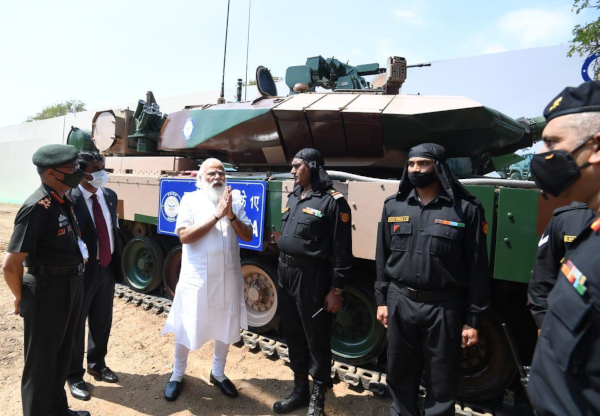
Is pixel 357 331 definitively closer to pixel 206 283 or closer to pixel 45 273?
pixel 206 283

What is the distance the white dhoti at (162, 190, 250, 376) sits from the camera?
10.0 ft

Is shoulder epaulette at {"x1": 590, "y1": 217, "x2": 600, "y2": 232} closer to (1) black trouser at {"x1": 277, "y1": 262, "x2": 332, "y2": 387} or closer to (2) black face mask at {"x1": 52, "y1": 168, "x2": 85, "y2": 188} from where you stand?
(1) black trouser at {"x1": 277, "y1": 262, "x2": 332, "y2": 387}

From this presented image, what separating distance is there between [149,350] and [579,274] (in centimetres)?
412

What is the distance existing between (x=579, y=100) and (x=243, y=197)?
3.38 metres

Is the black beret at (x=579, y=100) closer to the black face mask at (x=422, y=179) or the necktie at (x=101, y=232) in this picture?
the black face mask at (x=422, y=179)

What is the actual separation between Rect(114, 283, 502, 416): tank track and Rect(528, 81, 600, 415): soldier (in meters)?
2.23

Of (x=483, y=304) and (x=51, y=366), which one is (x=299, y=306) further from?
(x=51, y=366)

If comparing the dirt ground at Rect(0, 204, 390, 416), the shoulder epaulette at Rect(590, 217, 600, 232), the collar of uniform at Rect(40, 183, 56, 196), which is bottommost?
the dirt ground at Rect(0, 204, 390, 416)

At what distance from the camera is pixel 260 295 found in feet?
14.7

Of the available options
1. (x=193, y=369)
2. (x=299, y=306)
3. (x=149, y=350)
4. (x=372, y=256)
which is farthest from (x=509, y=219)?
(x=149, y=350)

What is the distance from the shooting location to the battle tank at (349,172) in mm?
3205

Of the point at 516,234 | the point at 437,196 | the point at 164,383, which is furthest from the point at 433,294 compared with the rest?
the point at 164,383

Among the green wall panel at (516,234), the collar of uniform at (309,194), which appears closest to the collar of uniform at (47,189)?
the collar of uniform at (309,194)

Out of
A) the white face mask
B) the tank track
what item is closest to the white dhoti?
the white face mask
